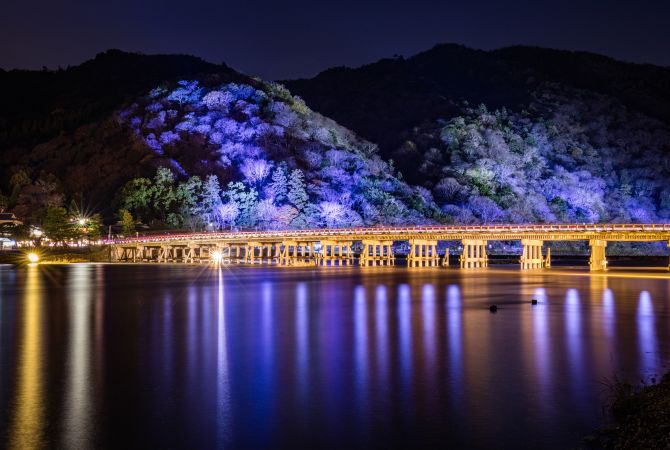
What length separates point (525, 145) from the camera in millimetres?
130500

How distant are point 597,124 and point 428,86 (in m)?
45.6

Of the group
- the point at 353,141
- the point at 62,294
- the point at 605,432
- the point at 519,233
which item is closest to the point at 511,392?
the point at 605,432

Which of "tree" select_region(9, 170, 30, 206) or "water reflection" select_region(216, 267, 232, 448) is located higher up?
"tree" select_region(9, 170, 30, 206)

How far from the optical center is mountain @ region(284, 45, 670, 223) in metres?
114

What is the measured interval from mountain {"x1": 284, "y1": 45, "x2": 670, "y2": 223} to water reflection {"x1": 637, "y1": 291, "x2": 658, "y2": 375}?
73.0m

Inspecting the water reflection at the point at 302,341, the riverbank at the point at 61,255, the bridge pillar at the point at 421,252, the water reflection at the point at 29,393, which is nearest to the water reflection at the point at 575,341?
the water reflection at the point at 302,341

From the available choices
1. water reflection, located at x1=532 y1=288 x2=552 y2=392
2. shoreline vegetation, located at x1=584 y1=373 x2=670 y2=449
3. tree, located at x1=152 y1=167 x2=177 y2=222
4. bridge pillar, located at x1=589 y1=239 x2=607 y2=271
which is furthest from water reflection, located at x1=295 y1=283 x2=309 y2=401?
tree, located at x1=152 y1=167 x2=177 y2=222

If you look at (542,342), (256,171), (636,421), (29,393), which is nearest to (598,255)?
(542,342)

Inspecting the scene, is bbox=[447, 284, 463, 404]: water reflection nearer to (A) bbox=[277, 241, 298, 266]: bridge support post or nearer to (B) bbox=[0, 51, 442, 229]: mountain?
(A) bbox=[277, 241, 298, 266]: bridge support post

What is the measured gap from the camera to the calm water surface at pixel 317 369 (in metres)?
12.2

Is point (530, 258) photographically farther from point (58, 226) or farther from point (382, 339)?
point (58, 226)

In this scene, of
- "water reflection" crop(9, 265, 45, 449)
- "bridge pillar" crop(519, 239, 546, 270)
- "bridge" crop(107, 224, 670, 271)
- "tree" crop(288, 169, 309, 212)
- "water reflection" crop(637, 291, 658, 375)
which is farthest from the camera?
"tree" crop(288, 169, 309, 212)

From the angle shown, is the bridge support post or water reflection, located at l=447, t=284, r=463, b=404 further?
the bridge support post

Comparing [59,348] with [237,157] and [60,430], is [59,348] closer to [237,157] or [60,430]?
[60,430]
